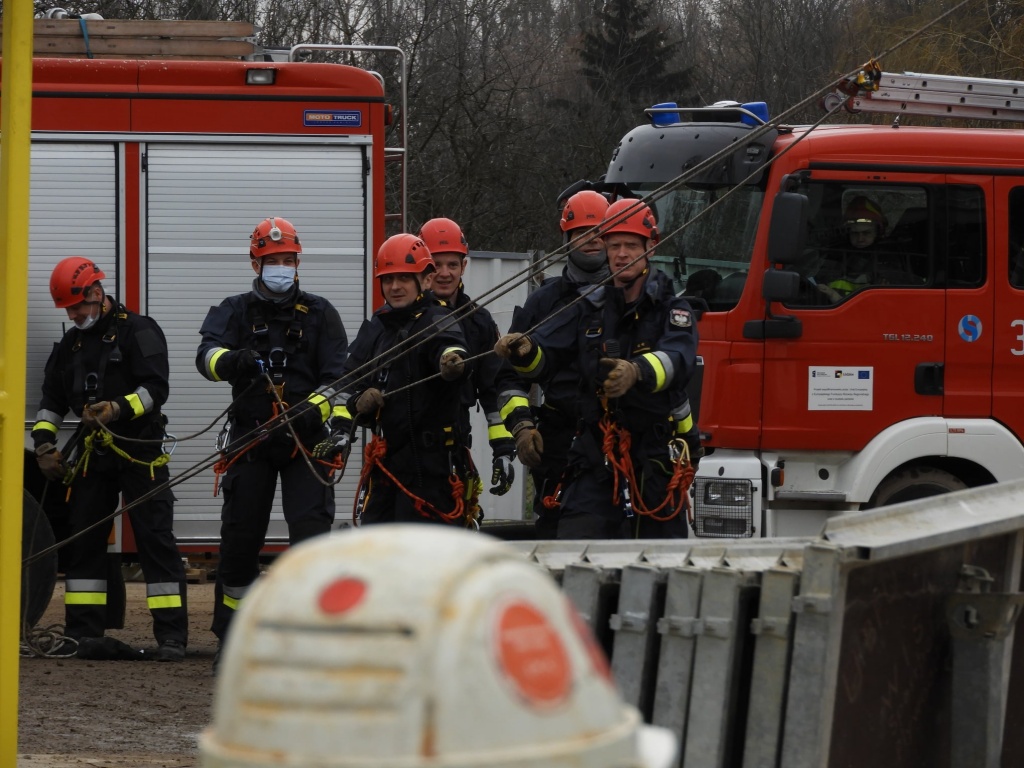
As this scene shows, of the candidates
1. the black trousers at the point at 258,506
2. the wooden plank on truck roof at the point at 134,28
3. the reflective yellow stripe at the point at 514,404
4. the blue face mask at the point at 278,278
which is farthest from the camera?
the wooden plank on truck roof at the point at 134,28

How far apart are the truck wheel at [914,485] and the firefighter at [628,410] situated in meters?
1.88

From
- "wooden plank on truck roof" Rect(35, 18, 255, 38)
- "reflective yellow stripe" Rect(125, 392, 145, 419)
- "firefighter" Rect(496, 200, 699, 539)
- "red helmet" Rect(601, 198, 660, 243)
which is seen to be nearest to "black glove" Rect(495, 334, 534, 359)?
"firefighter" Rect(496, 200, 699, 539)

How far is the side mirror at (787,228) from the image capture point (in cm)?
731

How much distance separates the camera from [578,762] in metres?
1.51

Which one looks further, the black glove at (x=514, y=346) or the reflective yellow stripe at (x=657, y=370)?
the black glove at (x=514, y=346)

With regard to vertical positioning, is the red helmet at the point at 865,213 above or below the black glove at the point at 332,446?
above

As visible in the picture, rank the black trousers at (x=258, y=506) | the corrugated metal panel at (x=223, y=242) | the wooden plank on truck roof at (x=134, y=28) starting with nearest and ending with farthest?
the black trousers at (x=258, y=506) → the corrugated metal panel at (x=223, y=242) → the wooden plank on truck roof at (x=134, y=28)

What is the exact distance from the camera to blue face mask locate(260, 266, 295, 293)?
7.24 metres

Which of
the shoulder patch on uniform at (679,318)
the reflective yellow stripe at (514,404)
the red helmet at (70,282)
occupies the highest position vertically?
the red helmet at (70,282)

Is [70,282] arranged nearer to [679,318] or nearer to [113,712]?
[113,712]

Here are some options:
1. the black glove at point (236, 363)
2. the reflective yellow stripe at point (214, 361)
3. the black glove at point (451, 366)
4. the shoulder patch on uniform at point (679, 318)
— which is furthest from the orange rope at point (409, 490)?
the shoulder patch on uniform at point (679, 318)

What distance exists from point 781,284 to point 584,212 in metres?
1.04

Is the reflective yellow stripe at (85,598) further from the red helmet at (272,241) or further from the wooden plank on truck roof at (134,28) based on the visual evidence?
the wooden plank on truck roof at (134,28)

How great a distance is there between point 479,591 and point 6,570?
2.98m
